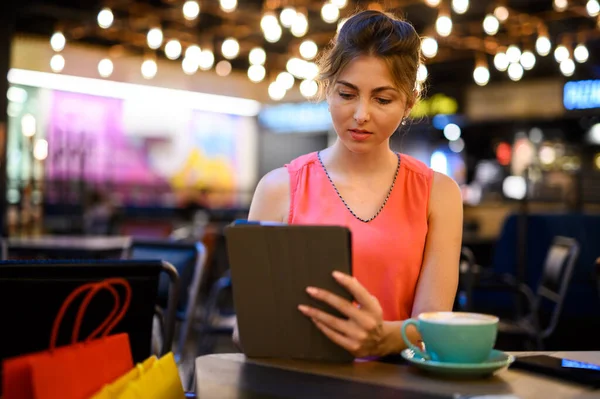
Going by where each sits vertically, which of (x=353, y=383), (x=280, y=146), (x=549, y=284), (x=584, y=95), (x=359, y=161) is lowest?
(x=549, y=284)

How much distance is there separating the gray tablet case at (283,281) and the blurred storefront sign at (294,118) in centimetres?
1360

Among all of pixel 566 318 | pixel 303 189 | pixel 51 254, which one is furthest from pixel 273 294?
pixel 566 318

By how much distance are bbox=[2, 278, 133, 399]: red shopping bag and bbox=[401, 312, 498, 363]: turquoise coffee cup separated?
454 millimetres

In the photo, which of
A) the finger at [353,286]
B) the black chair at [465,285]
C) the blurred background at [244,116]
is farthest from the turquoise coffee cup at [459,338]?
the blurred background at [244,116]

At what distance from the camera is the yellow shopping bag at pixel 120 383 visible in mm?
948

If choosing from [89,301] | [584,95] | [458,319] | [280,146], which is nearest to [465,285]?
[458,319]

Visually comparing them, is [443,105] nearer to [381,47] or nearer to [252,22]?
[252,22]

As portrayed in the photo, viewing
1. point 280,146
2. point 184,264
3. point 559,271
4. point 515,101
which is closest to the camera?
point 184,264

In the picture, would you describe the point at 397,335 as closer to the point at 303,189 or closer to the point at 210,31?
the point at 303,189

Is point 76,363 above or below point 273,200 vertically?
below

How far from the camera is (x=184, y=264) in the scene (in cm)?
306

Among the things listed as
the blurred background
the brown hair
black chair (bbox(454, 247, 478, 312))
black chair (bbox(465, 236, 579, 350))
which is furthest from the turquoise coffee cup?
the blurred background

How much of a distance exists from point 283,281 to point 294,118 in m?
14.6

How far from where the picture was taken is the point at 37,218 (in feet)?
31.9
